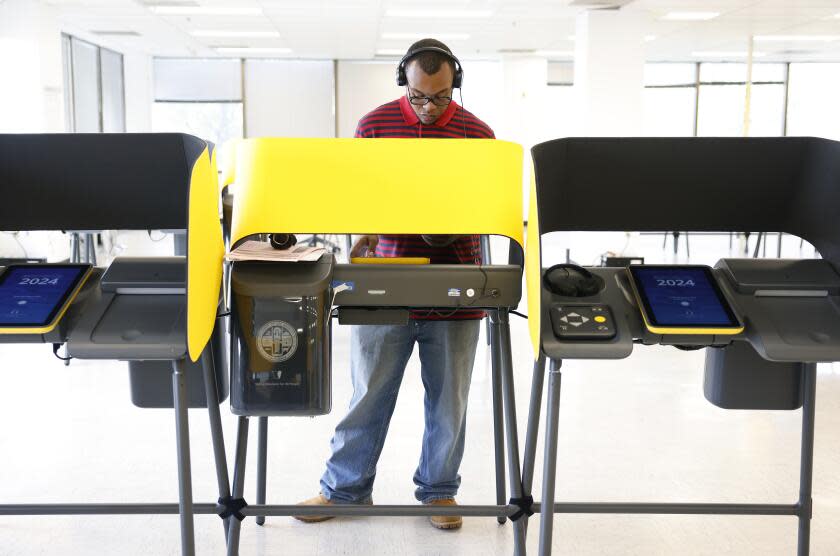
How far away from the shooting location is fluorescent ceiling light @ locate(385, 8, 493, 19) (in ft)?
27.0

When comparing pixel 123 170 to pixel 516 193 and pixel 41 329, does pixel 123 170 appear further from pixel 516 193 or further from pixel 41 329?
pixel 516 193

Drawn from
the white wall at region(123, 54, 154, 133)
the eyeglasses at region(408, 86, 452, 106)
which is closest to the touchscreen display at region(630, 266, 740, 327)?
the eyeglasses at region(408, 86, 452, 106)

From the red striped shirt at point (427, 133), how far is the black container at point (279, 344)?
43cm

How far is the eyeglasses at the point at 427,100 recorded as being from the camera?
1981 mm

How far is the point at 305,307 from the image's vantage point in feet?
5.35

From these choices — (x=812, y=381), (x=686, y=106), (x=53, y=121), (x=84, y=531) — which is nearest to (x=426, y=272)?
(x=812, y=381)

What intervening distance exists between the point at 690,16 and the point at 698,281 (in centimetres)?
747

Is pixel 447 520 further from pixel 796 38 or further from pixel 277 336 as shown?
pixel 796 38

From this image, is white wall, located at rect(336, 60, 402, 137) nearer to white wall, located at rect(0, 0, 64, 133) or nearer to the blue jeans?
white wall, located at rect(0, 0, 64, 133)

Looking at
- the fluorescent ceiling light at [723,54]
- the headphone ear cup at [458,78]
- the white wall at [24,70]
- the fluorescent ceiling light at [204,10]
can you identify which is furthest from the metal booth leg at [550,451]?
Result: the fluorescent ceiling light at [723,54]

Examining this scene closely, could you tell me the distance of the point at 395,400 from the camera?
2.13 m

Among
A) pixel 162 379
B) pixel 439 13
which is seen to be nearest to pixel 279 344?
pixel 162 379

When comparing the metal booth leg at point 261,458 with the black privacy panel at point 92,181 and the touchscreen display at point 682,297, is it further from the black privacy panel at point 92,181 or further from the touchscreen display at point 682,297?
the touchscreen display at point 682,297

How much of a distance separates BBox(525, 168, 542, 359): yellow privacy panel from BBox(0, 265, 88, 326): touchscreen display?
3.34ft
